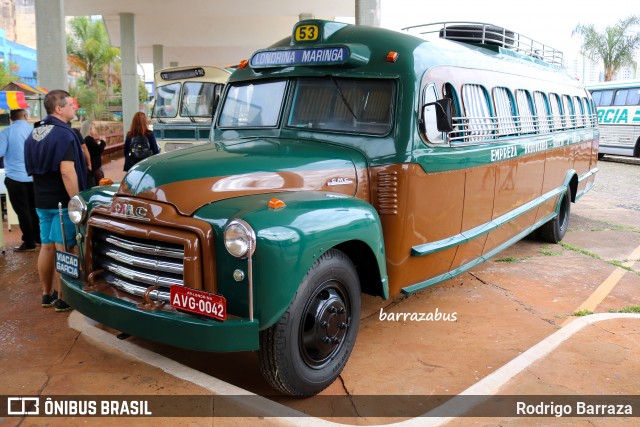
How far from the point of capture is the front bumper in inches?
122

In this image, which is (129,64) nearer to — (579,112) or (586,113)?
(586,113)

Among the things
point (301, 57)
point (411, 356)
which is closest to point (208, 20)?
point (301, 57)

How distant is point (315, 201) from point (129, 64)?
20.6m

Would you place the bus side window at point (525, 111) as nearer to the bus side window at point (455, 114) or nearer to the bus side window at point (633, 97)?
the bus side window at point (455, 114)

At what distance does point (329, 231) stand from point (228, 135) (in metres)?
1.93

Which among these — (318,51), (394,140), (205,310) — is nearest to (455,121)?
(394,140)

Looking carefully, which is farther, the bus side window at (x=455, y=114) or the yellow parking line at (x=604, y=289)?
the yellow parking line at (x=604, y=289)

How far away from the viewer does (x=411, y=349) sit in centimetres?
439

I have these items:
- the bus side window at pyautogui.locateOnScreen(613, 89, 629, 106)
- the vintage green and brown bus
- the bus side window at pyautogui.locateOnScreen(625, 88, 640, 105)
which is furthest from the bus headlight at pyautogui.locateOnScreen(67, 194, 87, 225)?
the bus side window at pyautogui.locateOnScreen(613, 89, 629, 106)

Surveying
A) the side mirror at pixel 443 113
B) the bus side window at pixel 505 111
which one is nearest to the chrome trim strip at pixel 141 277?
the side mirror at pixel 443 113

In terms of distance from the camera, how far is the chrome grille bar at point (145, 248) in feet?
10.8

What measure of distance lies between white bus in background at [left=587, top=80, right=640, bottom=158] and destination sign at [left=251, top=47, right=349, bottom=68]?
18357 mm

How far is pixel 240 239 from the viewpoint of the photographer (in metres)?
3.08

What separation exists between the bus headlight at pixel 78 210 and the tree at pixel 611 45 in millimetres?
28494
